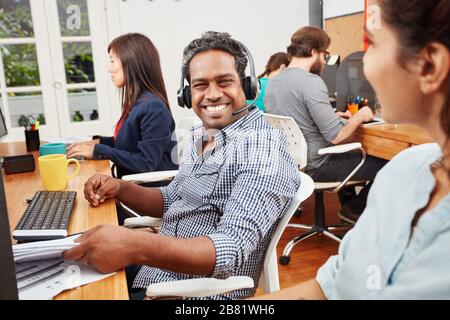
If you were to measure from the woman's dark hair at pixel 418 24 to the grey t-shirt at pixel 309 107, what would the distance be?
1.84 m

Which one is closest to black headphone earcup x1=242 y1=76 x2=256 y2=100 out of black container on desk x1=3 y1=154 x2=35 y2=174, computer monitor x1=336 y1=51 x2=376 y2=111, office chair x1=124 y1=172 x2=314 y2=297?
office chair x1=124 y1=172 x2=314 y2=297

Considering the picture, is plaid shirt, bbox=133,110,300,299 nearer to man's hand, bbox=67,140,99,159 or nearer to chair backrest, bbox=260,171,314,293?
chair backrest, bbox=260,171,314,293

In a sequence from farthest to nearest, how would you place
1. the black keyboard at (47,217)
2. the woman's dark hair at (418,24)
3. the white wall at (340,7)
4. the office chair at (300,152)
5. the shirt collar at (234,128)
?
the white wall at (340,7)
the office chair at (300,152)
the shirt collar at (234,128)
the black keyboard at (47,217)
the woman's dark hair at (418,24)

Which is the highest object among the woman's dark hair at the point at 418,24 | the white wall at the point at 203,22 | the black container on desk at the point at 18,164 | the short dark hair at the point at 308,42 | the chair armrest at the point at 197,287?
the white wall at the point at 203,22

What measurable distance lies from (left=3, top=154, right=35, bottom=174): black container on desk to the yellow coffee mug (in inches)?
15.5

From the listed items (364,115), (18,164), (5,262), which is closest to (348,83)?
(364,115)

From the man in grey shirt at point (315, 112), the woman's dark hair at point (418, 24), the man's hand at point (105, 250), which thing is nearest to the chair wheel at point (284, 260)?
the man in grey shirt at point (315, 112)

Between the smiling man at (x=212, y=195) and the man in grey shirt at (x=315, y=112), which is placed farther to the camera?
A: the man in grey shirt at (x=315, y=112)

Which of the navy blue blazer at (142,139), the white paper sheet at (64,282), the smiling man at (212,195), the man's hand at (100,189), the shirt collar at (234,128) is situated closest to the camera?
the white paper sheet at (64,282)

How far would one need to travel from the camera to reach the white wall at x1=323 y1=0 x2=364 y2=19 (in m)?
3.58

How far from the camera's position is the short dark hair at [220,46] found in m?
1.19

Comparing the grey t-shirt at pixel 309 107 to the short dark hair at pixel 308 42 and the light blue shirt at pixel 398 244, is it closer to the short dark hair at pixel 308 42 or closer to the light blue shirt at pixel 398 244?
the short dark hair at pixel 308 42

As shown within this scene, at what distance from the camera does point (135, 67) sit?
2004mm
